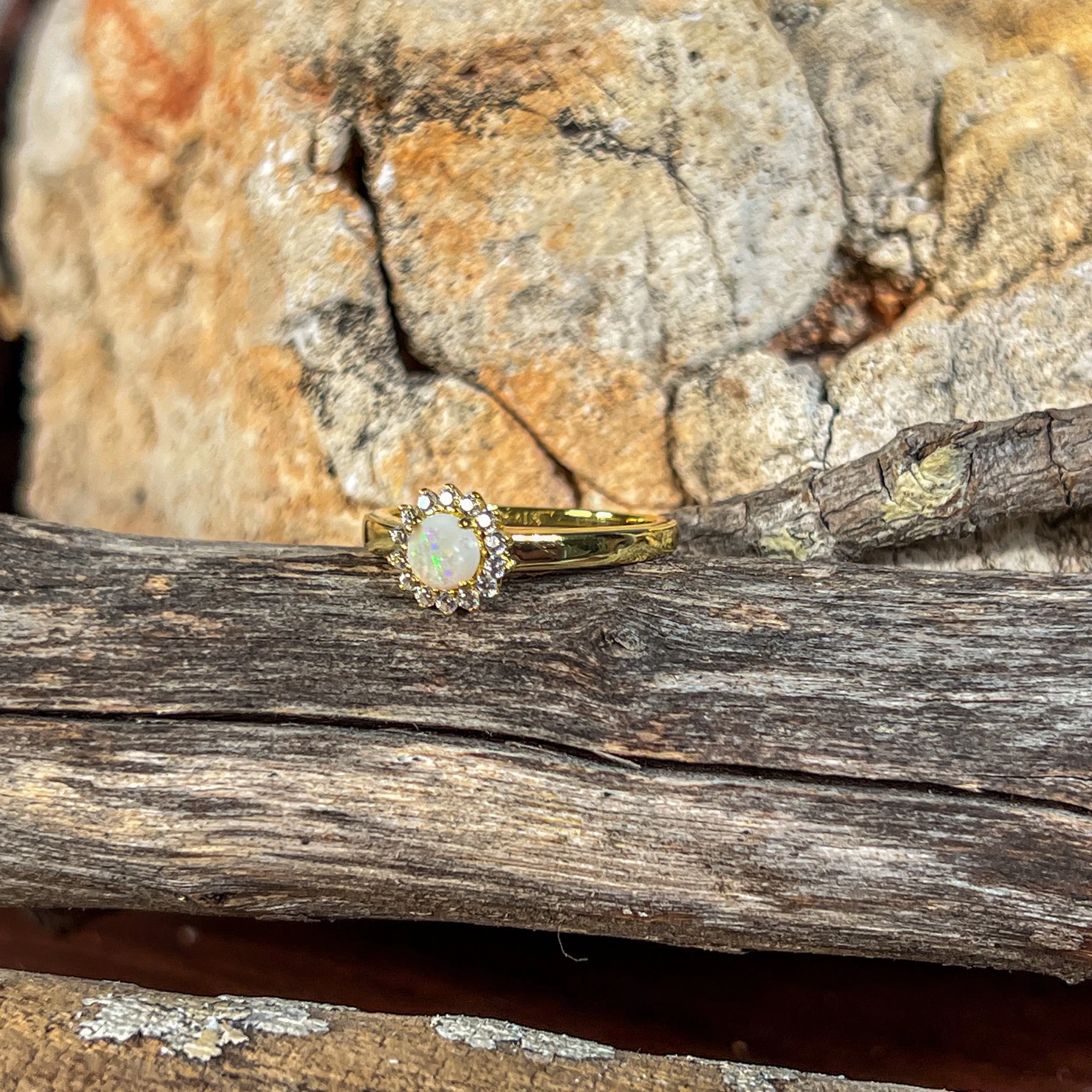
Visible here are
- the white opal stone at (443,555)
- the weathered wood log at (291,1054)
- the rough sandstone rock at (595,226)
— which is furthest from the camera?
the rough sandstone rock at (595,226)

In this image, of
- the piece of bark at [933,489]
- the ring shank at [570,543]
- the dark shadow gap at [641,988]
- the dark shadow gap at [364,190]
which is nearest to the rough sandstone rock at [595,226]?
the dark shadow gap at [364,190]

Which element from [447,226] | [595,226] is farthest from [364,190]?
[595,226]

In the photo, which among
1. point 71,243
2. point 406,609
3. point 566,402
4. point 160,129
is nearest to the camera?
point 406,609

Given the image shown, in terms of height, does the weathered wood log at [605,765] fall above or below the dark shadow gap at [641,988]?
above

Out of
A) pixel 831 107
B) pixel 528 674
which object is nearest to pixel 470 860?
pixel 528 674

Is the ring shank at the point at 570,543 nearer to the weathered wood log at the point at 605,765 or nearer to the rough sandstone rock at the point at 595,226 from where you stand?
the weathered wood log at the point at 605,765

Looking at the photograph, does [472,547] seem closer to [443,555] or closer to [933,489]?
[443,555]

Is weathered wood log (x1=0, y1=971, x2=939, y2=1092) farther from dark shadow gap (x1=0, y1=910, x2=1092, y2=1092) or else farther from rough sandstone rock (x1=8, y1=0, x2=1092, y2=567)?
rough sandstone rock (x1=8, y1=0, x2=1092, y2=567)

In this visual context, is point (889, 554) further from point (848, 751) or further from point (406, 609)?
point (406, 609)
